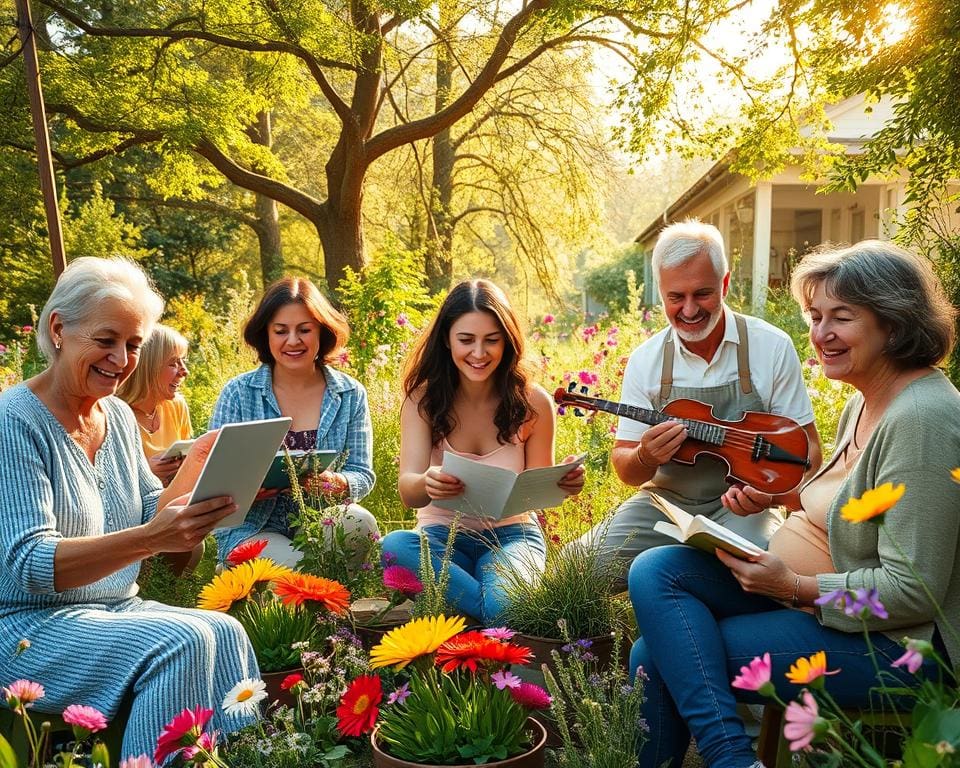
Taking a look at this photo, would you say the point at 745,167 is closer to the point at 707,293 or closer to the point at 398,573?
the point at 707,293

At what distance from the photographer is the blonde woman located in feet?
13.2

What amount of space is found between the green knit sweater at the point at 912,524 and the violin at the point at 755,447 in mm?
1113

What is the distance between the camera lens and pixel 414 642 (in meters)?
1.86

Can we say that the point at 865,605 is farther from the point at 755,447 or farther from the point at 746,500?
the point at 755,447

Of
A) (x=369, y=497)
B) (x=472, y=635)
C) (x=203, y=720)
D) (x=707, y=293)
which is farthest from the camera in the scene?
(x=369, y=497)

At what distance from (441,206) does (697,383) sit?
47.0 feet

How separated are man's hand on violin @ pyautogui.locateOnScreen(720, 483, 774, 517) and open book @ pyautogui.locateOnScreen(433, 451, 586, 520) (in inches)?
19.9

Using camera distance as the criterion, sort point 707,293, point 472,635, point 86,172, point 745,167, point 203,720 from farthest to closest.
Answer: point 86,172
point 745,167
point 707,293
point 472,635
point 203,720

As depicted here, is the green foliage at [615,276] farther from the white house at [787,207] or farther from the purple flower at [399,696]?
the purple flower at [399,696]

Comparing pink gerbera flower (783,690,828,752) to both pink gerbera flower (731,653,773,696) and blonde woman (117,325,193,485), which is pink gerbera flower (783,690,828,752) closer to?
pink gerbera flower (731,653,773,696)

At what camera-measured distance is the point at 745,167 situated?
9.57m

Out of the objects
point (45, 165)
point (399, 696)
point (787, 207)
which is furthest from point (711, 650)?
point (787, 207)

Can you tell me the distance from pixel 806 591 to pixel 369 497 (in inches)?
129

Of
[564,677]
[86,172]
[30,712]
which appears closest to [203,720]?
[564,677]
